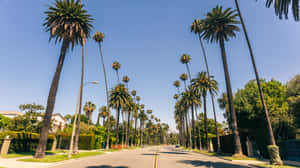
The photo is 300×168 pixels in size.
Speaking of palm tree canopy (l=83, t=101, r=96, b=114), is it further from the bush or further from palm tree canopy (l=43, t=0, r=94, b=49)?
the bush

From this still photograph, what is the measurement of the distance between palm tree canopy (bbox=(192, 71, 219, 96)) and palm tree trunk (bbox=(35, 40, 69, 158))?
29815 mm

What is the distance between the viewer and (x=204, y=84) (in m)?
41.6

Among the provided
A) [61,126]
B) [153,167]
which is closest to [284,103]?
[153,167]

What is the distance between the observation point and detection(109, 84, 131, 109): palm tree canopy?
4919 centimetres

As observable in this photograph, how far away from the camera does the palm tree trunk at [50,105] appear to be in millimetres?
18142

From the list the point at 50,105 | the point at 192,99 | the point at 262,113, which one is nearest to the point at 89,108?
the point at 192,99

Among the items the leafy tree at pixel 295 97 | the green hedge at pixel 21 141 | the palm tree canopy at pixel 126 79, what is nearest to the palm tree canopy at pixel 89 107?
the palm tree canopy at pixel 126 79

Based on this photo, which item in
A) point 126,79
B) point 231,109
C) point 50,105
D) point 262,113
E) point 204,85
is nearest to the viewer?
point 50,105

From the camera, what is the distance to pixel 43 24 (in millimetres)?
22938

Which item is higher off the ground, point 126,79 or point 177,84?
point 177,84

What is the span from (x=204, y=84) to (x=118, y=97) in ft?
77.9

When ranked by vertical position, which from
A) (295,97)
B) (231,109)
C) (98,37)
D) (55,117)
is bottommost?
(231,109)

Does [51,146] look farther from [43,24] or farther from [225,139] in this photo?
[225,139]

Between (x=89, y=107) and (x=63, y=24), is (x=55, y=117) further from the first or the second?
(x=63, y=24)
